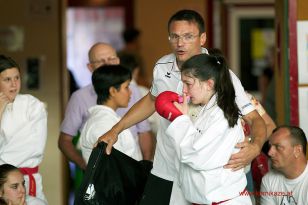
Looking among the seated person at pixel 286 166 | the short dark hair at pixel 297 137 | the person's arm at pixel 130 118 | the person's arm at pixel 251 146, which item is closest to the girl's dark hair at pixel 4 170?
the person's arm at pixel 130 118

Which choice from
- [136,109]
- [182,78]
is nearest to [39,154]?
[136,109]

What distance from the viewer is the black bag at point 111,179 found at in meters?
4.63

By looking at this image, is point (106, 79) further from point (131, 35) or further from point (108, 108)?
point (131, 35)

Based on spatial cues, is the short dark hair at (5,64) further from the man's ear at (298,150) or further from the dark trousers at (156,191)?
the man's ear at (298,150)

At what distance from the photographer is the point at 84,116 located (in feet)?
19.6

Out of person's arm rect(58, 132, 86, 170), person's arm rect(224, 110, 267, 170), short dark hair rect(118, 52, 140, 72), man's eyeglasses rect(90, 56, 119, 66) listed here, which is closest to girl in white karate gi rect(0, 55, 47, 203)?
person's arm rect(58, 132, 86, 170)

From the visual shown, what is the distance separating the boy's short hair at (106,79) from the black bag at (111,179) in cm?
70

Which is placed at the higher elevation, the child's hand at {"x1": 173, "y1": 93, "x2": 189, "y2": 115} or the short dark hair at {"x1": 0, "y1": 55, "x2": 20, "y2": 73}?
the short dark hair at {"x1": 0, "y1": 55, "x2": 20, "y2": 73}

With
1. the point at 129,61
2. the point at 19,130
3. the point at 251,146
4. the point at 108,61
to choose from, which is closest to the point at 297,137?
the point at 251,146

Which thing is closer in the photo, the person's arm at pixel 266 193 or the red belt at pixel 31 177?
the person's arm at pixel 266 193

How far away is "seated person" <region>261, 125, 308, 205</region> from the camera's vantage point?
5.00 meters

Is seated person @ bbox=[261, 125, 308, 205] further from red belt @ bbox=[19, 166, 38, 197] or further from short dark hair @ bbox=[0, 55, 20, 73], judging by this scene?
short dark hair @ bbox=[0, 55, 20, 73]

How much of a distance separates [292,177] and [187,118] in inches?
51.5

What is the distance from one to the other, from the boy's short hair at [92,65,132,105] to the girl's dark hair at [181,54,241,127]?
1.41 m
